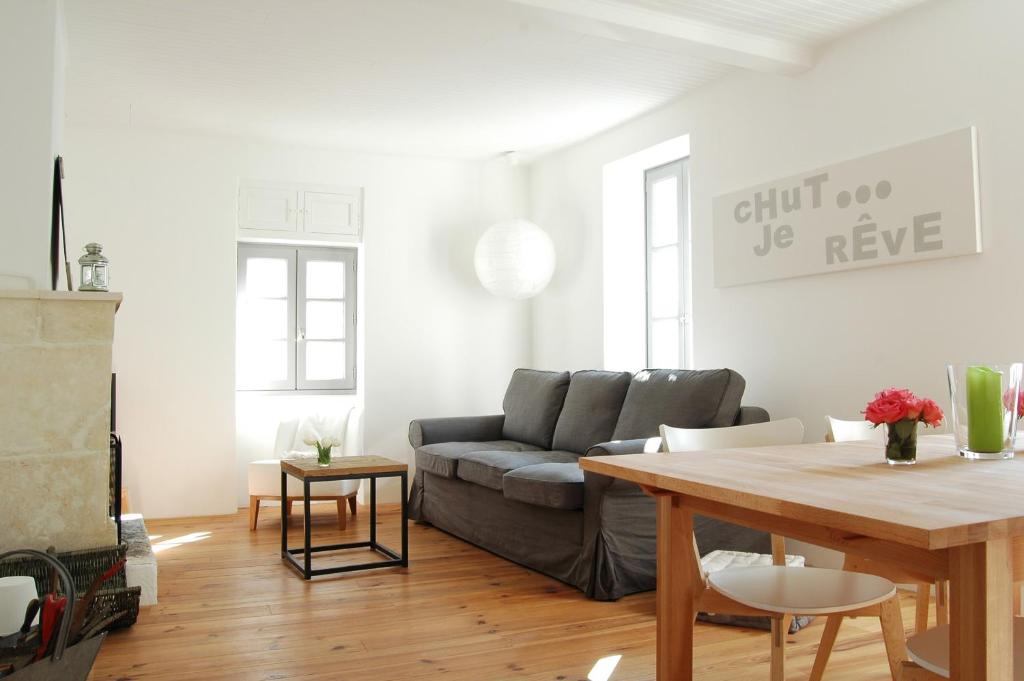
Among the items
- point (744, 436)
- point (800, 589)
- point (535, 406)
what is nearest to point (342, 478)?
point (535, 406)

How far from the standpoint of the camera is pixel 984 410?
73.3 inches

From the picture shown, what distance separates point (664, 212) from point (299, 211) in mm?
2510

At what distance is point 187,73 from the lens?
178 inches

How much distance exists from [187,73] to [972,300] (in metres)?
3.87

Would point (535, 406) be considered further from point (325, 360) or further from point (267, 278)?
point (267, 278)

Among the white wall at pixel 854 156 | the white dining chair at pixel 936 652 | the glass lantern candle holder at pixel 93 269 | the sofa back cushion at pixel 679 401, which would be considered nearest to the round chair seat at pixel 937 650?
the white dining chair at pixel 936 652

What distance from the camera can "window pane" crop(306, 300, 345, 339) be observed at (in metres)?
6.30

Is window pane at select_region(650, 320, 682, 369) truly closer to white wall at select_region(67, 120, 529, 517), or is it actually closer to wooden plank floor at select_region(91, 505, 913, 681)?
white wall at select_region(67, 120, 529, 517)

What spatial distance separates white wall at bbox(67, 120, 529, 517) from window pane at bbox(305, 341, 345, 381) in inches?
10.8

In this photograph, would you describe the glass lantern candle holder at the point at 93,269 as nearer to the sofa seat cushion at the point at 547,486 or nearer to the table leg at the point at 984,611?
the sofa seat cushion at the point at 547,486

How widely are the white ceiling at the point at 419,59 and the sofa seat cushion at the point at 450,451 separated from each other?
202cm

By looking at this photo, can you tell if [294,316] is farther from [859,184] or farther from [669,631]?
[669,631]

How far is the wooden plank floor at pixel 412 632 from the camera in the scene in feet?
9.14

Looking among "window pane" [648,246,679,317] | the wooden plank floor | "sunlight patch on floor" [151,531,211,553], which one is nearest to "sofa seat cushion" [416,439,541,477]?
the wooden plank floor
